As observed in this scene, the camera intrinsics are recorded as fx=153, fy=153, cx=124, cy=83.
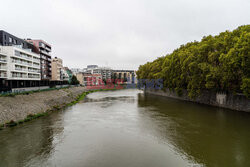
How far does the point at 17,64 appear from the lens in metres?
47.9

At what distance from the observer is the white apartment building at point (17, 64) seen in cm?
4334

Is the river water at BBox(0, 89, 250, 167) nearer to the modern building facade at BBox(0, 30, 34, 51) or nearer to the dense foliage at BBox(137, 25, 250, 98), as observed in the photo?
the dense foliage at BBox(137, 25, 250, 98)

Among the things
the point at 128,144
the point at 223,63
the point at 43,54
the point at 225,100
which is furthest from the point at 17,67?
the point at 225,100

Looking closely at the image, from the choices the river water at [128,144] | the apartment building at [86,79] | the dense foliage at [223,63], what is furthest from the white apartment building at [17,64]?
the apartment building at [86,79]

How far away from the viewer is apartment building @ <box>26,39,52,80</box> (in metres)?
68.1

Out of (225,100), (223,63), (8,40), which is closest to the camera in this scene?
(223,63)

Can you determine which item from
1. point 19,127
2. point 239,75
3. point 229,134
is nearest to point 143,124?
point 229,134

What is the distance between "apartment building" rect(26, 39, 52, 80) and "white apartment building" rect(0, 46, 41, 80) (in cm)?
842

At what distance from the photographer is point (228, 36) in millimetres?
28922

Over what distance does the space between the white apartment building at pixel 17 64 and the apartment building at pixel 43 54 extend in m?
8.42

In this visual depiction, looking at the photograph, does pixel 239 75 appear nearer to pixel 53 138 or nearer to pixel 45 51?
pixel 53 138

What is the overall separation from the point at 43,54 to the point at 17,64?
2494 centimetres

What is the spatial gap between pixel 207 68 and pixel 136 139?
78.8 feet

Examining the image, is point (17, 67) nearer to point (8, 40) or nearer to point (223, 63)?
point (8, 40)
